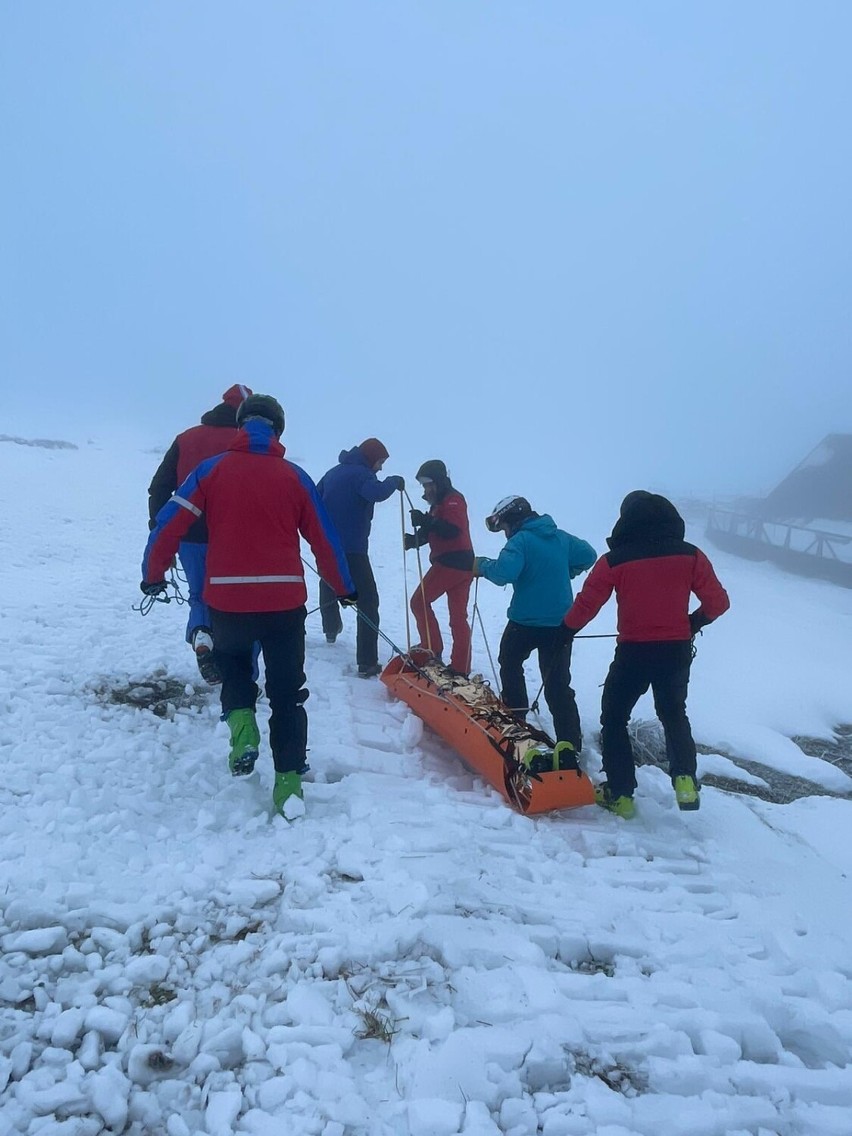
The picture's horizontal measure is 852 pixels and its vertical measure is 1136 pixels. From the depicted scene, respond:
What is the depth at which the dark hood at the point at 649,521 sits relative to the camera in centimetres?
427

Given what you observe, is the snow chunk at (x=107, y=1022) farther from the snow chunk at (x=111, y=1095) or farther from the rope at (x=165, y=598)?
the rope at (x=165, y=598)

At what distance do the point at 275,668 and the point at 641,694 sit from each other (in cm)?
235

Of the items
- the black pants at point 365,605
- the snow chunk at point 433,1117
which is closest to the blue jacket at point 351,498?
the black pants at point 365,605

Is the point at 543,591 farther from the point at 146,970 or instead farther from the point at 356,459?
the point at 146,970

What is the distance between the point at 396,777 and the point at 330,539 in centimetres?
164

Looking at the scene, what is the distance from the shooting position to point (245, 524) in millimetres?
3723

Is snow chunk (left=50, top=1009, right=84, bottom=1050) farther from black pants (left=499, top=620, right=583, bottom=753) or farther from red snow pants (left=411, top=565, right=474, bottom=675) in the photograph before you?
red snow pants (left=411, top=565, right=474, bottom=675)

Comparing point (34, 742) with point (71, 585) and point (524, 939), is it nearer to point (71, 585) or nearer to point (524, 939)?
point (524, 939)

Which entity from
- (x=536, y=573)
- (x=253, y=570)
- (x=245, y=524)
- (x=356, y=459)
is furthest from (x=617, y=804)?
(x=356, y=459)

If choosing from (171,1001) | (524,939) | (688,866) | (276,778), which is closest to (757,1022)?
(524,939)

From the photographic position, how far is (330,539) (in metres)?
4.08

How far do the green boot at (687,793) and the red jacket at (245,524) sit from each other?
8.65 feet

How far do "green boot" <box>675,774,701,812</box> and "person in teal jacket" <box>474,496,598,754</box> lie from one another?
0.86 metres

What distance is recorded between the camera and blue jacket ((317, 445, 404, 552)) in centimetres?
633
